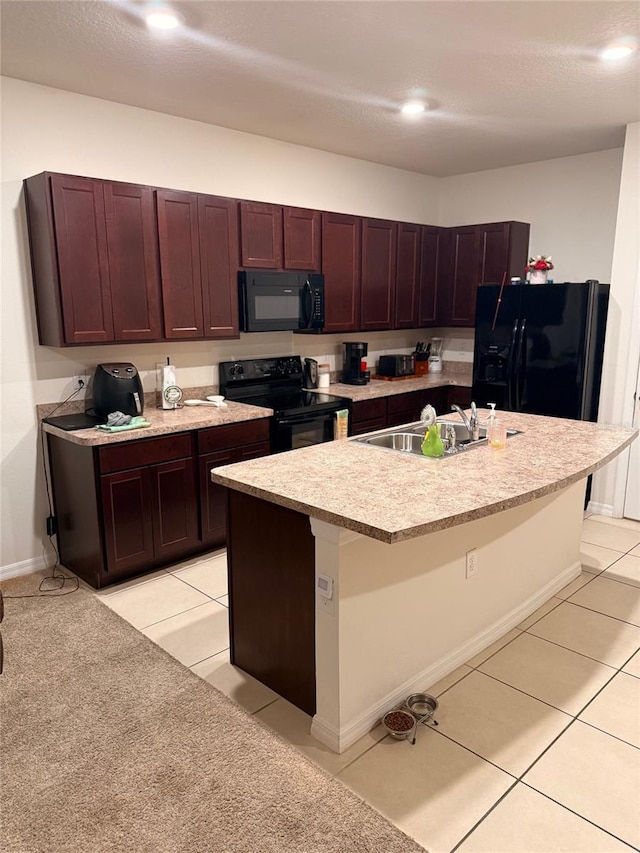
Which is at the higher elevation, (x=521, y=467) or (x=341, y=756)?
(x=521, y=467)

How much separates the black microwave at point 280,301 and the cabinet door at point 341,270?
0.53 ft

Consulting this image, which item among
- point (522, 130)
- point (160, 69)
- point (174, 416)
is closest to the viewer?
point (160, 69)

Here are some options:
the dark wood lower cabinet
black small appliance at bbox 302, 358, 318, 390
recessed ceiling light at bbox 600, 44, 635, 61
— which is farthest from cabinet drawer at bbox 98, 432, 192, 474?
recessed ceiling light at bbox 600, 44, 635, 61

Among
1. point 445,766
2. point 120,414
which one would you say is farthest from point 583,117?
point 445,766

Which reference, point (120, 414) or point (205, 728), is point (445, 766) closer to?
point (205, 728)

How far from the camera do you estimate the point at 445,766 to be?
2.05 metres

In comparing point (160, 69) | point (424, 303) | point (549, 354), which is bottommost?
point (549, 354)

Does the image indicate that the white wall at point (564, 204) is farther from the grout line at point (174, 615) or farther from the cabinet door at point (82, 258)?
the grout line at point (174, 615)

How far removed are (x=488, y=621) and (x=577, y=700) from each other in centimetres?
49

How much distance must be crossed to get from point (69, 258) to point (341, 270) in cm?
210

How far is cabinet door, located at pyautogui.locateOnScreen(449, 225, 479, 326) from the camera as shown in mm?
5238

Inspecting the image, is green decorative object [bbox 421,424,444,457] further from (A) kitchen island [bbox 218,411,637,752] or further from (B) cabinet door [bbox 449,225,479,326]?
(B) cabinet door [bbox 449,225,479,326]

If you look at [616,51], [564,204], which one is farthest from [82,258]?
[564,204]

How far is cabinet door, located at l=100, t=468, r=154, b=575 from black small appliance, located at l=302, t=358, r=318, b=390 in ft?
5.77
